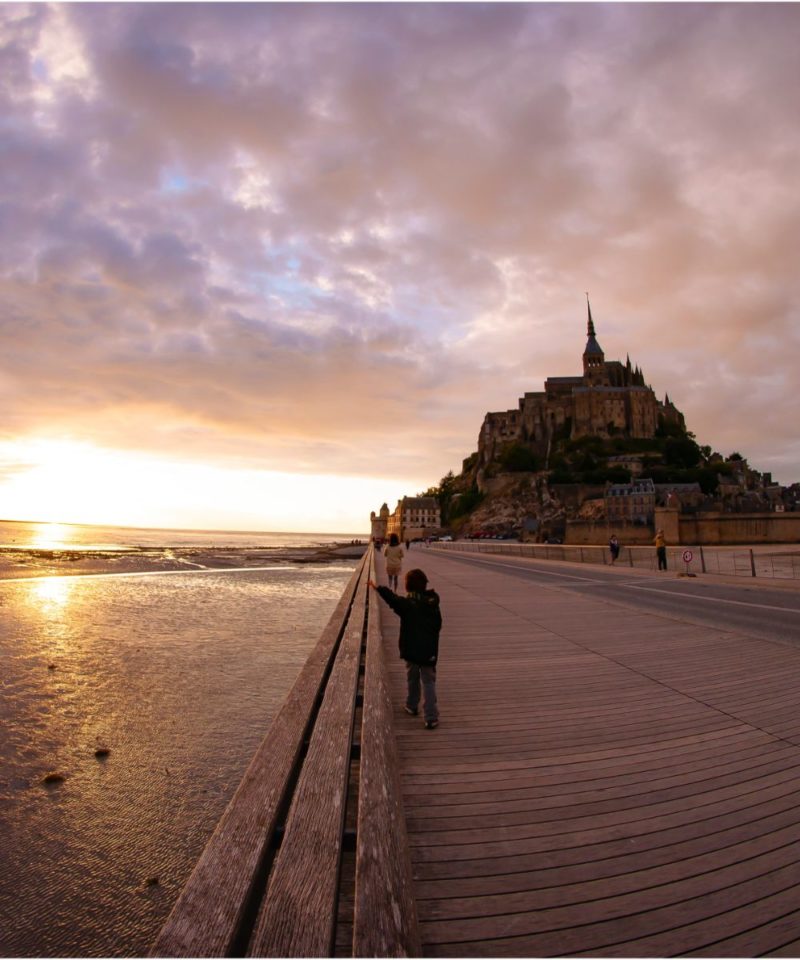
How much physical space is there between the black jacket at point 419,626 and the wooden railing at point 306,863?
749 mm

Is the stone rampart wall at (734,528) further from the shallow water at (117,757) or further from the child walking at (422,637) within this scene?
the child walking at (422,637)

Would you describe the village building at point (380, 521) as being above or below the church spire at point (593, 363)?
below

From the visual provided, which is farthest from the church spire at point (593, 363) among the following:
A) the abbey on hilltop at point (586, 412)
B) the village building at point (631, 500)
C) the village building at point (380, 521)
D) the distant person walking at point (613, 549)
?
the distant person walking at point (613, 549)

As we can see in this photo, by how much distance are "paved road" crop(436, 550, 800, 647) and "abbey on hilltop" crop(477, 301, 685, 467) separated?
89.3m

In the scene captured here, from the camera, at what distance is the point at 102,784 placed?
5438 millimetres

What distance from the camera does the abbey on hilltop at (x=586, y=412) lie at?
103 metres

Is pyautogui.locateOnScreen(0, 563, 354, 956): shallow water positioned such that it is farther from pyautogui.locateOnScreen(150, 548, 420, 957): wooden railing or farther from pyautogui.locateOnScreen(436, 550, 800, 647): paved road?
pyautogui.locateOnScreen(436, 550, 800, 647): paved road

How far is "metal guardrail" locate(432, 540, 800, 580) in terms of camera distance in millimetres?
17811

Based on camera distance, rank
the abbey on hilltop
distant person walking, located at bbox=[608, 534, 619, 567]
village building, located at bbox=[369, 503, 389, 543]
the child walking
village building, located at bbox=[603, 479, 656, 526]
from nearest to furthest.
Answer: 1. the child walking
2. distant person walking, located at bbox=[608, 534, 619, 567]
3. village building, located at bbox=[603, 479, 656, 526]
4. the abbey on hilltop
5. village building, located at bbox=[369, 503, 389, 543]

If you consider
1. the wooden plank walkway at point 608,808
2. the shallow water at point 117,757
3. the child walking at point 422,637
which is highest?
the child walking at point 422,637

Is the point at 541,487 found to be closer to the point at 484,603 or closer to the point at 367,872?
the point at 484,603

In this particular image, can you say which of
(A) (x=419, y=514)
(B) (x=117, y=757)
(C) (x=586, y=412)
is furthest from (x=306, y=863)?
(A) (x=419, y=514)

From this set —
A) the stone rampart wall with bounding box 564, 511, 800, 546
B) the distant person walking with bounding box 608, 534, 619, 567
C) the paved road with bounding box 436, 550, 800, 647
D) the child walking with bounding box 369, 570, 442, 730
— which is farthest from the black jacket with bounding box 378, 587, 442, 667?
the stone rampart wall with bounding box 564, 511, 800, 546

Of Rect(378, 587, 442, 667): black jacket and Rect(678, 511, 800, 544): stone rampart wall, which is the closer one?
Rect(378, 587, 442, 667): black jacket
